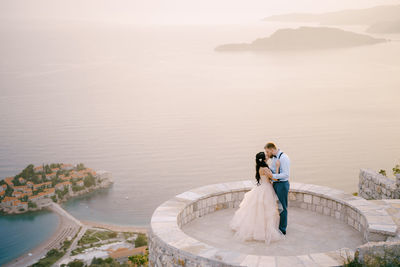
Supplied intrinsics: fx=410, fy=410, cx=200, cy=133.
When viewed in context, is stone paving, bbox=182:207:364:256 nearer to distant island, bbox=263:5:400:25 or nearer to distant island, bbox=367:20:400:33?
distant island, bbox=263:5:400:25

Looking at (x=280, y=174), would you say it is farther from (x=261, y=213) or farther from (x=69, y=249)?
(x=69, y=249)

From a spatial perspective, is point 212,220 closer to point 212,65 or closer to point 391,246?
point 391,246

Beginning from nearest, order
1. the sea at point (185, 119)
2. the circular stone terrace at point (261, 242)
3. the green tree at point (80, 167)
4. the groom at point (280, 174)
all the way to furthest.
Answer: the circular stone terrace at point (261, 242)
the groom at point (280, 174)
the sea at point (185, 119)
the green tree at point (80, 167)

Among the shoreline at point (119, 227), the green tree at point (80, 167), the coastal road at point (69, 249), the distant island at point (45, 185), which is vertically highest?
the green tree at point (80, 167)

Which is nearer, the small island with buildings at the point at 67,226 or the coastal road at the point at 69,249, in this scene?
the small island with buildings at the point at 67,226

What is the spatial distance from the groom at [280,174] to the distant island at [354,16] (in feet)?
351

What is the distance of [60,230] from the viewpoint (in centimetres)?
5728

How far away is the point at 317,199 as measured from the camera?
6.83 metres

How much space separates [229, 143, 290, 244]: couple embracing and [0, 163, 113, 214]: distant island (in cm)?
6074

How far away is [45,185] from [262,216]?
69.7 meters

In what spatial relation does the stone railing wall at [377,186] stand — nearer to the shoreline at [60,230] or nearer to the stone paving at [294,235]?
the stone paving at [294,235]

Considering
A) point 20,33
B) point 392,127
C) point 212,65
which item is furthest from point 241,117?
point 20,33

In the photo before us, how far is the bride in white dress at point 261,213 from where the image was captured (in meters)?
5.71

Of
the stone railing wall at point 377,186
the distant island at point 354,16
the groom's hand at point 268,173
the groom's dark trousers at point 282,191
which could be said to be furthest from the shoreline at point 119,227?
the distant island at point 354,16
